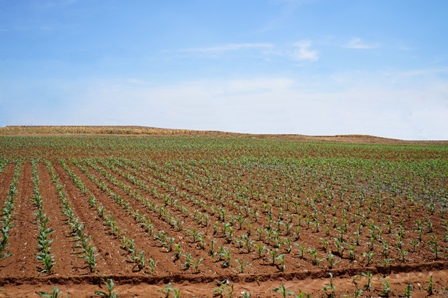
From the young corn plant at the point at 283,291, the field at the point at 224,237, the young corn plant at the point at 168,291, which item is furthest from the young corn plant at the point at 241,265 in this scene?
the young corn plant at the point at 168,291

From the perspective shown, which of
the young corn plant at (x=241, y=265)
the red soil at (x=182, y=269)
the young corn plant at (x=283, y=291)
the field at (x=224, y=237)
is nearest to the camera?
the young corn plant at (x=283, y=291)

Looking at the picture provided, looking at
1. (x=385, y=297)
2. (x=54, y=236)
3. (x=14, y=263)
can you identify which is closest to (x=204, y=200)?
(x=54, y=236)

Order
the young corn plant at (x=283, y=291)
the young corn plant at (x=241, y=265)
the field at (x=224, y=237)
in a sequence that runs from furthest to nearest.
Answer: the young corn plant at (x=241, y=265) → the field at (x=224, y=237) → the young corn plant at (x=283, y=291)

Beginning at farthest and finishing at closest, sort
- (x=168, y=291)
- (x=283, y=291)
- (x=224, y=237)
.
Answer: (x=224, y=237)
(x=168, y=291)
(x=283, y=291)

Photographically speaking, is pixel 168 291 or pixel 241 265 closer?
pixel 168 291

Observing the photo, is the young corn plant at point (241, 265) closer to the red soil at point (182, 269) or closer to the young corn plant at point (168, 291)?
the red soil at point (182, 269)

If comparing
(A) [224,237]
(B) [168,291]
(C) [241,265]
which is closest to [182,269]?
(B) [168,291]

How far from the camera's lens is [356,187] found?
17.1 m

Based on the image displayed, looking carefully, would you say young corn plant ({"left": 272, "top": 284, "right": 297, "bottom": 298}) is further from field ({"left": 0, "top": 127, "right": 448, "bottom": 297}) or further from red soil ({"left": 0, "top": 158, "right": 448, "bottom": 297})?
red soil ({"left": 0, "top": 158, "right": 448, "bottom": 297})

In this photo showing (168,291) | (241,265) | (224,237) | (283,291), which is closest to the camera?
(283,291)

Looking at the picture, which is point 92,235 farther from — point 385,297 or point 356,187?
point 356,187

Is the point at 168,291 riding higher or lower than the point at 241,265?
lower

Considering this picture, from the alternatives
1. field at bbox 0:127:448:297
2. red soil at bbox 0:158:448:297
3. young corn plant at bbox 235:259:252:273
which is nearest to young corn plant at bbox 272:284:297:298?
field at bbox 0:127:448:297

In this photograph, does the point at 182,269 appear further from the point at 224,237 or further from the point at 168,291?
the point at 224,237
